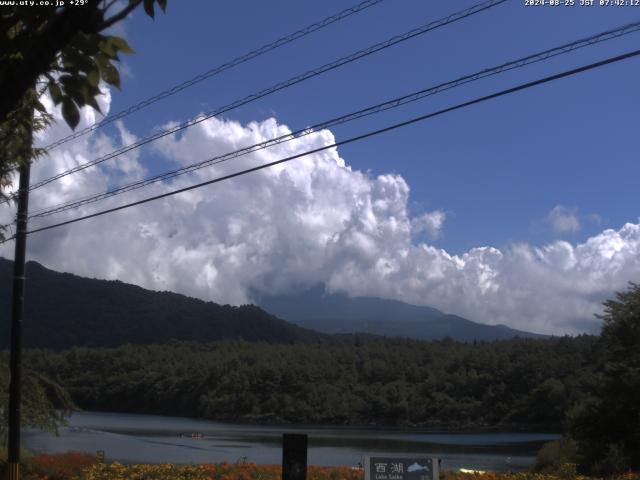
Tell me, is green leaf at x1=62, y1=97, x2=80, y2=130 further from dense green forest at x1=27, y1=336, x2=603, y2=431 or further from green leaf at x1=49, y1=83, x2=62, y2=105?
dense green forest at x1=27, y1=336, x2=603, y2=431

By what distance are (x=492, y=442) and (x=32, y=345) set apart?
267 feet

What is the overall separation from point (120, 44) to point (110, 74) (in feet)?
0.53

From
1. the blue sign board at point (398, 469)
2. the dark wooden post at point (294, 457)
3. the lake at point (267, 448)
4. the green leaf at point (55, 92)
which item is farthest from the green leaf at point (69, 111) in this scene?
the lake at point (267, 448)

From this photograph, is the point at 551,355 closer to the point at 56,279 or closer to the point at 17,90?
the point at 17,90

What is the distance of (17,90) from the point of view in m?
3.71

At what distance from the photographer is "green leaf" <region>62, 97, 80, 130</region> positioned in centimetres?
414

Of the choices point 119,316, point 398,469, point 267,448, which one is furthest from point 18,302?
point 119,316

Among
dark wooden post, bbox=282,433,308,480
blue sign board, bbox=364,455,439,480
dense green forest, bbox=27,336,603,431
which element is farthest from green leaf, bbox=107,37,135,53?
dense green forest, bbox=27,336,603,431

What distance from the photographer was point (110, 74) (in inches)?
163

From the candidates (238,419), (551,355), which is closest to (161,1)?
(551,355)

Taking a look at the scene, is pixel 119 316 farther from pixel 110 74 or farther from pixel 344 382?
pixel 110 74

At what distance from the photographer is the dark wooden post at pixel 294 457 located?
9305 millimetres

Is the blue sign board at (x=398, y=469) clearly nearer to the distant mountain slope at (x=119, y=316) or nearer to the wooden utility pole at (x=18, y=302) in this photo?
the wooden utility pole at (x=18, y=302)

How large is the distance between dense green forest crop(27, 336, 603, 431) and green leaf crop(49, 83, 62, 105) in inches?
2190
